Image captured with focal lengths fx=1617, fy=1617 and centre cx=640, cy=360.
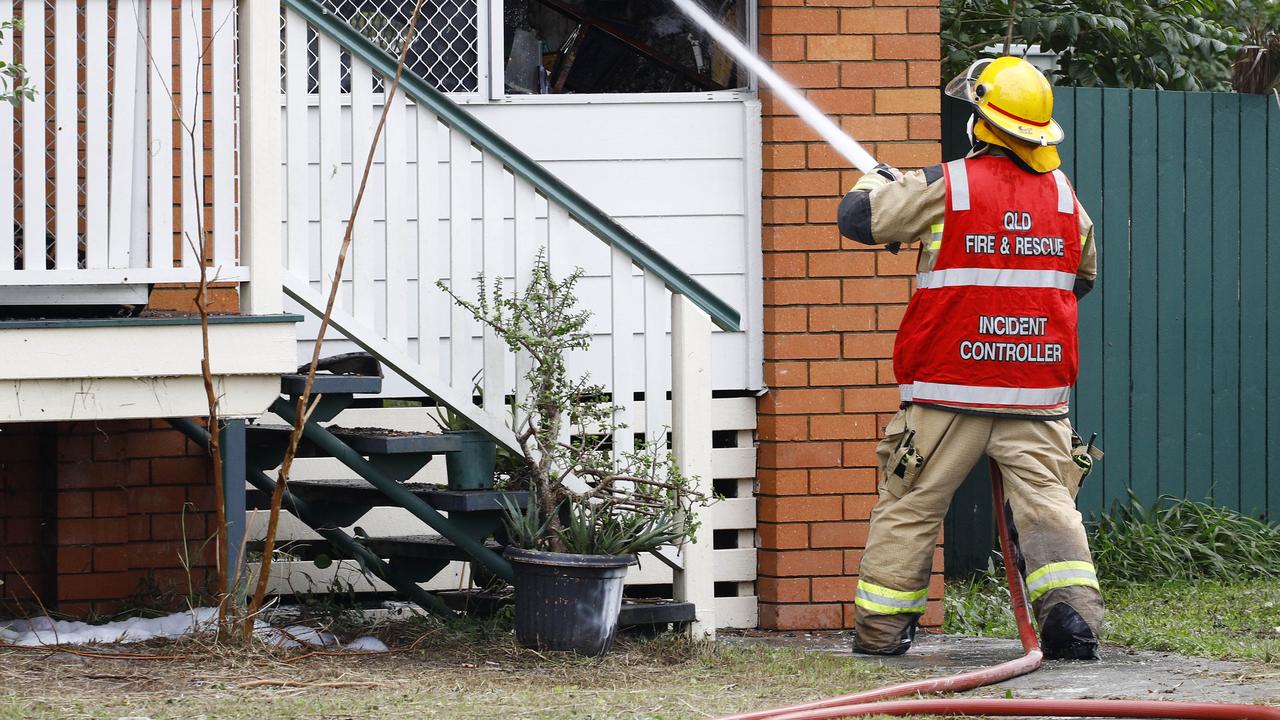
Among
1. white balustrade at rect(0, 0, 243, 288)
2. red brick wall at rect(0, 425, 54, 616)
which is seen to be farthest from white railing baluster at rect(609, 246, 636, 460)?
red brick wall at rect(0, 425, 54, 616)

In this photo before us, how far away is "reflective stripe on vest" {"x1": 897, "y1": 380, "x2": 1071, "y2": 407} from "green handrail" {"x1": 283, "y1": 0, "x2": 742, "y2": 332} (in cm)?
73

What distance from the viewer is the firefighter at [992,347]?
17.4ft

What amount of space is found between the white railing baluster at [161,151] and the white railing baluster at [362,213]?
599 mm

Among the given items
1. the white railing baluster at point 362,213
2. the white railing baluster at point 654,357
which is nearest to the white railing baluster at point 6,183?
the white railing baluster at point 362,213

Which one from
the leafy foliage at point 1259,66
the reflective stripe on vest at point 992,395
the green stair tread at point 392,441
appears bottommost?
the green stair tread at point 392,441

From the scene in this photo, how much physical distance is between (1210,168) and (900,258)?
2187 millimetres

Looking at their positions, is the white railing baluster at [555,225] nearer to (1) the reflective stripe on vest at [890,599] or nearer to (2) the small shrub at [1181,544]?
(1) the reflective stripe on vest at [890,599]

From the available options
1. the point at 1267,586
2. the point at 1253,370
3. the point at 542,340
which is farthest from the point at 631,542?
the point at 1253,370

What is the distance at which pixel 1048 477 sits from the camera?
5359 millimetres

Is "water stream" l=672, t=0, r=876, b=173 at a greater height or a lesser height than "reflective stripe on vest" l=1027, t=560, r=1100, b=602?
greater

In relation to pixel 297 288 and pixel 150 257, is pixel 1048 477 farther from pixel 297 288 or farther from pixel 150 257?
pixel 150 257

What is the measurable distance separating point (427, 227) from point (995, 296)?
6.27ft

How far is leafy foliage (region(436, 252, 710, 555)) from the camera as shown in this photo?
17.4 feet

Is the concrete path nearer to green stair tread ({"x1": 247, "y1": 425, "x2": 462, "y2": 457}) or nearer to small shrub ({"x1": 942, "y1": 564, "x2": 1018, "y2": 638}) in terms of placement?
small shrub ({"x1": 942, "y1": 564, "x2": 1018, "y2": 638})
